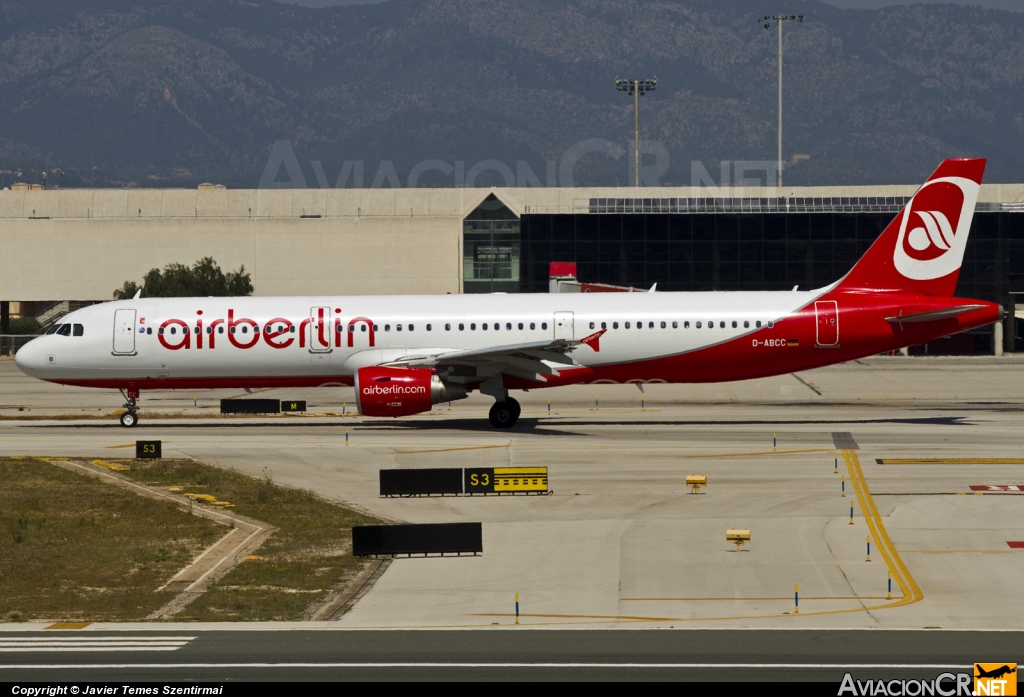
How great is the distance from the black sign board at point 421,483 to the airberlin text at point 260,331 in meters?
13.5

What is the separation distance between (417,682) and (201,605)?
6006 mm

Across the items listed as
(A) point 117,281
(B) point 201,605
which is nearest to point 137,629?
(B) point 201,605

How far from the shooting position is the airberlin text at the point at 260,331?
41875 mm

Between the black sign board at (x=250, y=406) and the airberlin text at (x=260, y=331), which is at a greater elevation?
the airberlin text at (x=260, y=331)

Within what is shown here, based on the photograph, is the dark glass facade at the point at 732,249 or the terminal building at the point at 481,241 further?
the terminal building at the point at 481,241

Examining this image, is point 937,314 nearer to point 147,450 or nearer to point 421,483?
point 421,483

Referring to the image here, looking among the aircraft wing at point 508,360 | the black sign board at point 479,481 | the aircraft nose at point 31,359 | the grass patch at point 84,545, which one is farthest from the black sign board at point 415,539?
the aircraft nose at point 31,359

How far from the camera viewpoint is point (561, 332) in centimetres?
4225

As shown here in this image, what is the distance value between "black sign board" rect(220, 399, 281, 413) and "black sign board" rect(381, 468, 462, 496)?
21.7 meters

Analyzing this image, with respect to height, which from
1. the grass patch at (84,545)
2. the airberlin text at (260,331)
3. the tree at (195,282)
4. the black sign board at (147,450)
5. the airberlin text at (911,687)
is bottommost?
the airberlin text at (911,687)

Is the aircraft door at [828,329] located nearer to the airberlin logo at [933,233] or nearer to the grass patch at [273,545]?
the airberlin logo at [933,233]

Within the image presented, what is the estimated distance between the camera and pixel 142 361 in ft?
139

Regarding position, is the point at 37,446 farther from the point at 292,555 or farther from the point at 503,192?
the point at 503,192

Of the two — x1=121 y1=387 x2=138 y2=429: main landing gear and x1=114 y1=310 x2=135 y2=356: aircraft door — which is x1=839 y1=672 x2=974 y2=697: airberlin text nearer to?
x1=114 y1=310 x2=135 y2=356: aircraft door
